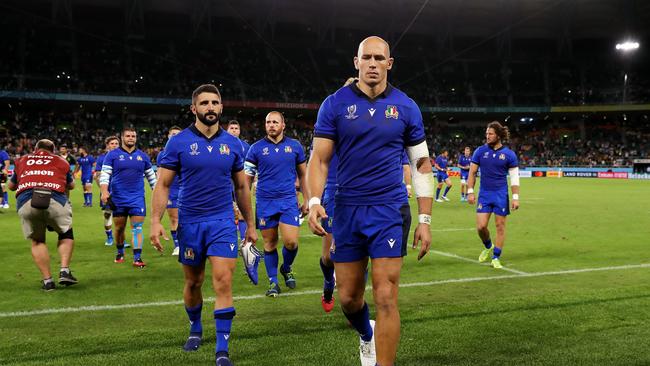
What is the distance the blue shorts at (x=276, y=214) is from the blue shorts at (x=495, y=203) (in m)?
3.79

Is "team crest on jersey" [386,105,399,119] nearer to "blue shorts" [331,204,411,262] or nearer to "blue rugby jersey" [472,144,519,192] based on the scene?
"blue shorts" [331,204,411,262]

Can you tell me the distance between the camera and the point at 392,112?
14.4 feet

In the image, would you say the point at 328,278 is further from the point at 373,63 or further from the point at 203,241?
the point at 373,63

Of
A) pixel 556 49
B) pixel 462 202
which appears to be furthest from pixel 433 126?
pixel 462 202

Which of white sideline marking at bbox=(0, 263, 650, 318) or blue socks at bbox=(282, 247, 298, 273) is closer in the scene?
white sideline marking at bbox=(0, 263, 650, 318)

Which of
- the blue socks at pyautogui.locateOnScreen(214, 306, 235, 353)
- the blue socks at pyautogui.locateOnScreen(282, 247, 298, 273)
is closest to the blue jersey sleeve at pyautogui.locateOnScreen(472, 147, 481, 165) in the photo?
the blue socks at pyautogui.locateOnScreen(282, 247, 298, 273)

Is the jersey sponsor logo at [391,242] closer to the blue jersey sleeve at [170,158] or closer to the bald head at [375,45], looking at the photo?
the bald head at [375,45]

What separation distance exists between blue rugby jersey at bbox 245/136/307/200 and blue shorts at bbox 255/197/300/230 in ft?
0.28

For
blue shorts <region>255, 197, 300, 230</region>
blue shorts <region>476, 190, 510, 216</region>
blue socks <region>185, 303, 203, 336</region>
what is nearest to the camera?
blue socks <region>185, 303, 203, 336</region>

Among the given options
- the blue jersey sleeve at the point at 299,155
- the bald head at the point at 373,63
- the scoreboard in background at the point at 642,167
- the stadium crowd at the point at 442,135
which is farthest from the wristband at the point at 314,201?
the scoreboard in background at the point at 642,167

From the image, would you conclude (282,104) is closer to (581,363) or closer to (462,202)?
(462,202)

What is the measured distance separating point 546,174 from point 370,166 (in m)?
51.5

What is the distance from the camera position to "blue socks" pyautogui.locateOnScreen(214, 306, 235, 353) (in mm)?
4984

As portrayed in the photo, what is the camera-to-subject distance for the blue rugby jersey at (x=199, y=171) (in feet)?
17.7
